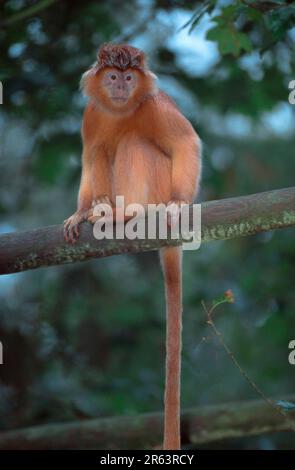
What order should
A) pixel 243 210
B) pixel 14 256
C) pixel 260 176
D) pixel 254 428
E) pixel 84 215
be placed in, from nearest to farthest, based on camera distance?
1. pixel 243 210
2. pixel 14 256
3. pixel 84 215
4. pixel 254 428
5. pixel 260 176

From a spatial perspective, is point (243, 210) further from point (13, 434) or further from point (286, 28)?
point (13, 434)

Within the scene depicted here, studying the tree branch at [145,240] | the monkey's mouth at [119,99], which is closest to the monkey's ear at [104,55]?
the monkey's mouth at [119,99]

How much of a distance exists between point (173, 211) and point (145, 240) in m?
0.34

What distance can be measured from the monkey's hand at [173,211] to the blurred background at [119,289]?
1.00m

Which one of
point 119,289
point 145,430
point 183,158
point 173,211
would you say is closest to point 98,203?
point 183,158

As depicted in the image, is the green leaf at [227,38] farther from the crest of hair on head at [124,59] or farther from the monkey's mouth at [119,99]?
the monkey's mouth at [119,99]

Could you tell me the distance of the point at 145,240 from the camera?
3625 mm

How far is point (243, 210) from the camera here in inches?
135

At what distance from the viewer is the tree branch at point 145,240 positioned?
340 centimetres

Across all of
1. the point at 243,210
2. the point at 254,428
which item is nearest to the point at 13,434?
the point at 254,428

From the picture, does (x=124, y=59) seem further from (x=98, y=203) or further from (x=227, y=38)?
(x=98, y=203)

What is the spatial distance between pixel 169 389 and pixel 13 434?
169 cm

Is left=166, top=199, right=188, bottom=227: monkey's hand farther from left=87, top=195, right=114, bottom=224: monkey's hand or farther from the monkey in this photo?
left=87, top=195, right=114, bottom=224: monkey's hand

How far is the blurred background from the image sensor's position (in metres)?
5.97
